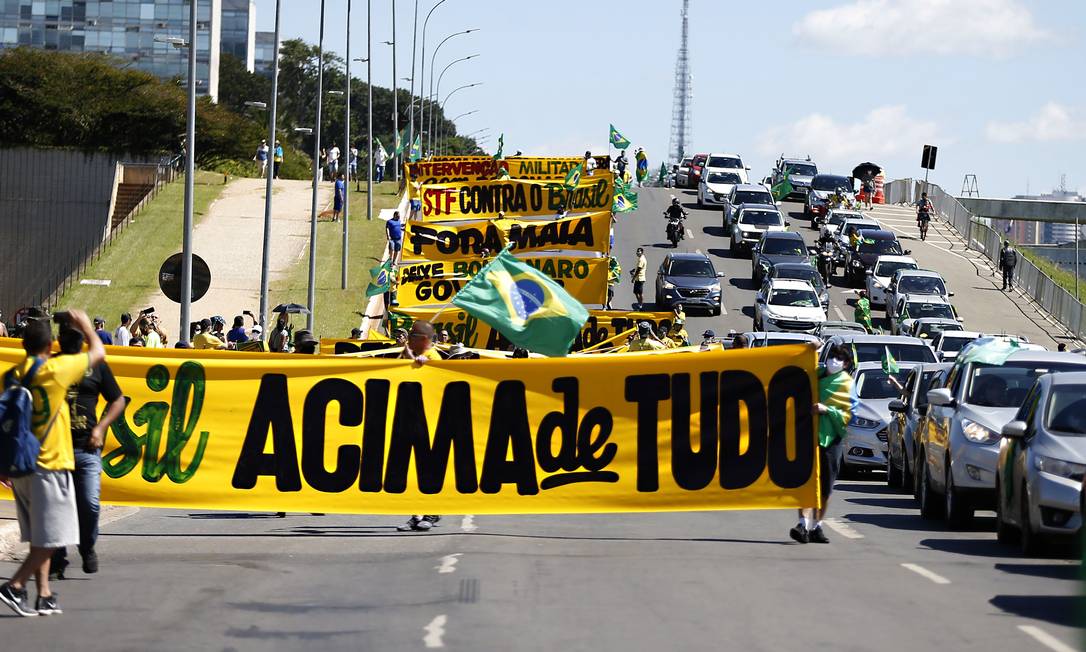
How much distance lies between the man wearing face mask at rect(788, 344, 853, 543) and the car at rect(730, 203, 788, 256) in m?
Answer: 47.9

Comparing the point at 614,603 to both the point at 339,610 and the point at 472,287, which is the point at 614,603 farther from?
Result: the point at 472,287

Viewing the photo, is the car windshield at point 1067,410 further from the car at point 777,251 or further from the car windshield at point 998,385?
the car at point 777,251

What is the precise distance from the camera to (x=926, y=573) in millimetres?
12969

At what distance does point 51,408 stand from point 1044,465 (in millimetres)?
7814

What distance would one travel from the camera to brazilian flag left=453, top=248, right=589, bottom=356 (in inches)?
687

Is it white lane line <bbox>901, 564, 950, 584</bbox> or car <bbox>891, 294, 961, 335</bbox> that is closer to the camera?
white lane line <bbox>901, 564, 950, 584</bbox>

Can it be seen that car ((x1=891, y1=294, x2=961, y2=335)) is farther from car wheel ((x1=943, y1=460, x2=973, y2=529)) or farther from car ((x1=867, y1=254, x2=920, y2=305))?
car wheel ((x1=943, y1=460, x2=973, y2=529))

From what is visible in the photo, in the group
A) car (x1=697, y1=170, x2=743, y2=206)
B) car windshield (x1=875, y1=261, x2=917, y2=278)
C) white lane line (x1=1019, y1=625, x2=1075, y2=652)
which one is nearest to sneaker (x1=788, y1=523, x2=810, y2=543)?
white lane line (x1=1019, y1=625, x2=1075, y2=652)

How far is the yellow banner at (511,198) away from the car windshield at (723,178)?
152 feet

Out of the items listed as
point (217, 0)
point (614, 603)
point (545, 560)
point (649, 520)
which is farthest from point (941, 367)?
point (217, 0)

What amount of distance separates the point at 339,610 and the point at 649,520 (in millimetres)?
6607

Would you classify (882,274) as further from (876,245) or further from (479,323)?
(479,323)

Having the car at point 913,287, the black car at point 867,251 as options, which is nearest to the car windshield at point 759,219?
the black car at point 867,251

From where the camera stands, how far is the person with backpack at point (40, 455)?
10.6m
